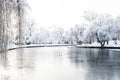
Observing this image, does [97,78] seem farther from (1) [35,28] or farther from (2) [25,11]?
(1) [35,28]

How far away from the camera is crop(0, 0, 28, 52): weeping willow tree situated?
6410 mm

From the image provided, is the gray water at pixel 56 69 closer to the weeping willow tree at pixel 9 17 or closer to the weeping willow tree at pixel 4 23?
the weeping willow tree at pixel 4 23

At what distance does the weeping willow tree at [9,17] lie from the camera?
6410mm

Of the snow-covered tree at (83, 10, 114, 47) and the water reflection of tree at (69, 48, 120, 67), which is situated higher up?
the snow-covered tree at (83, 10, 114, 47)

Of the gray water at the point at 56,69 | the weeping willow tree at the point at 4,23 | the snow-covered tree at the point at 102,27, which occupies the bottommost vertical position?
the gray water at the point at 56,69

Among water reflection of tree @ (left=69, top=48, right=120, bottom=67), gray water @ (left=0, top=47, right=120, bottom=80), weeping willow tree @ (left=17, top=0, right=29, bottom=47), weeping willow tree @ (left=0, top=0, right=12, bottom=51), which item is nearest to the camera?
weeping willow tree @ (left=0, top=0, right=12, bottom=51)

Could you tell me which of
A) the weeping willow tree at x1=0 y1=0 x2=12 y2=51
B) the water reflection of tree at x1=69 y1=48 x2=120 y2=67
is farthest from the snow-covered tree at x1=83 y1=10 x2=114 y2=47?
the weeping willow tree at x1=0 y1=0 x2=12 y2=51

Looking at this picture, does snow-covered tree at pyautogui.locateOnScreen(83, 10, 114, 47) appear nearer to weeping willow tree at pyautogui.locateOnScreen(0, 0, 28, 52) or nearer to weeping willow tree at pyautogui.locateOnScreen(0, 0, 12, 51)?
weeping willow tree at pyautogui.locateOnScreen(0, 0, 28, 52)

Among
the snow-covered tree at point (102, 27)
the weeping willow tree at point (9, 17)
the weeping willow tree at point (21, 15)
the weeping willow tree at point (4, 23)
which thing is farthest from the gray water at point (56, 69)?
the snow-covered tree at point (102, 27)

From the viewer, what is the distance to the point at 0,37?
6.36 m

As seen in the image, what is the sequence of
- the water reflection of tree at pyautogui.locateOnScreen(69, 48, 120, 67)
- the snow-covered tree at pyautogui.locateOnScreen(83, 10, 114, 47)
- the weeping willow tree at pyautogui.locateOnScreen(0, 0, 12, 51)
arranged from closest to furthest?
1. the weeping willow tree at pyautogui.locateOnScreen(0, 0, 12, 51)
2. the water reflection of tree at pyautogui.locateOnScreen(69, 48, 120, 67)
3. the snow-covered tree at pyautogui.locateOnScreen(83, 10, 114, 47)

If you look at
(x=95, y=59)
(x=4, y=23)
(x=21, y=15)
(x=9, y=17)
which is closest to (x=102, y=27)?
(x=95, y=59)

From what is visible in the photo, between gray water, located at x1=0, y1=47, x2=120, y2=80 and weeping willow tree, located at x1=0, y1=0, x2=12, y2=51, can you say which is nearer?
weeping willow tree, located at x1=0, y1=0, x2=12, y2=51

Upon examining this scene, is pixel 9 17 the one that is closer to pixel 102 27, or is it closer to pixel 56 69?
pixel 56 69
